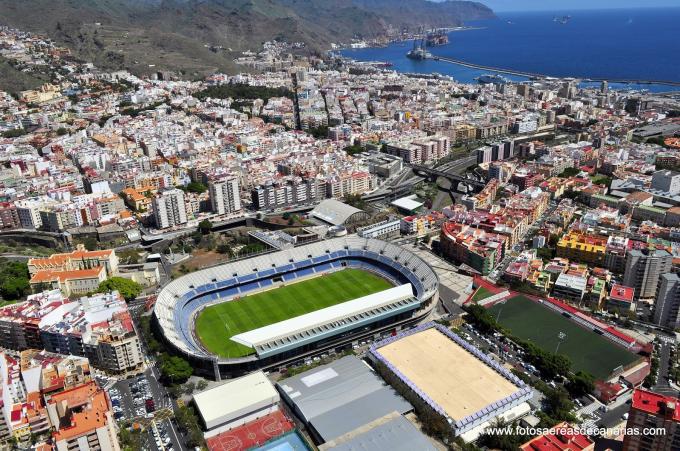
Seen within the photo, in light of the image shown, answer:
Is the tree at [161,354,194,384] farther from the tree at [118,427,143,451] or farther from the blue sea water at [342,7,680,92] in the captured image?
the blue sea water at [342,7,680,92]

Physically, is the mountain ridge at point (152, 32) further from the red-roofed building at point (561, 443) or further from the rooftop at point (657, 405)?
the rooftop at point (657, 405)

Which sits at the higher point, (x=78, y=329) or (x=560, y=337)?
(x=78, y=329)

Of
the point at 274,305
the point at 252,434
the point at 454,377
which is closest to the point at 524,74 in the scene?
the point at 274,305

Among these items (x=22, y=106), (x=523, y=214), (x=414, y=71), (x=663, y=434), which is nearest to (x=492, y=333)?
(x=663, y=434)

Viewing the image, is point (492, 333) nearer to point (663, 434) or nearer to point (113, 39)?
point (663, 434)

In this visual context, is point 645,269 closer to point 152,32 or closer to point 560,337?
point 560,337

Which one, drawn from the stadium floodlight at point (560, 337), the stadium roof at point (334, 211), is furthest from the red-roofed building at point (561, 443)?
the stadium roof at point (334, 211)
